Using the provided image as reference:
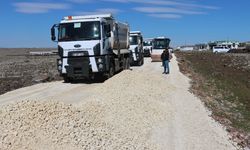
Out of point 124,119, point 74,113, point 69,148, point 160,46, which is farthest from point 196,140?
→ point 160,46

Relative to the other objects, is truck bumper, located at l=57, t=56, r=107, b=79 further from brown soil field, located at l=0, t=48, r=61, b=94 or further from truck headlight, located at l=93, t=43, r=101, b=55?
brown soil field, located at l=0, t=48, r=61, b=94

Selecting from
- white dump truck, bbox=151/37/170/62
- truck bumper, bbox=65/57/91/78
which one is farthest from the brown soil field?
white dump truck, bbox=151/37/170/62

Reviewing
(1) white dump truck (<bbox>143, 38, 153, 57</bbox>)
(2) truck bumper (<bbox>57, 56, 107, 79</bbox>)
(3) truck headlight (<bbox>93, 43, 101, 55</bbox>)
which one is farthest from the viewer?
(1) white dump truck (<bbox>143, 38, 153, 57</bbox>)

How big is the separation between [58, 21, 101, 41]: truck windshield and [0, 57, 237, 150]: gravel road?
15.4 feet

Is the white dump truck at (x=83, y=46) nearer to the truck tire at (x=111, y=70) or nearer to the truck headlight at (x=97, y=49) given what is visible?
the truck headlight at (x=97, y=49)

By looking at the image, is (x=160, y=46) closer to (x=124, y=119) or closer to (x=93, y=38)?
(x=93, y=38)

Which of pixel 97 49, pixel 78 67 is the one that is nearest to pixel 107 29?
pixel 97 49

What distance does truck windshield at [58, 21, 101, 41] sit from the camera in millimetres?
24156

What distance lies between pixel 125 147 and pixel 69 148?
154 centimetres

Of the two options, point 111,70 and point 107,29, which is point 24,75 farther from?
point 107,29

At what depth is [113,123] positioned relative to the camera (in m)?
13.2

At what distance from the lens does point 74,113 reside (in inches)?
491

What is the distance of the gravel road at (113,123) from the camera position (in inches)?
416

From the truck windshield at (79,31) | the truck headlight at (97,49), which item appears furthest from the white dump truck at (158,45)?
the truck windshield at (79,31)
